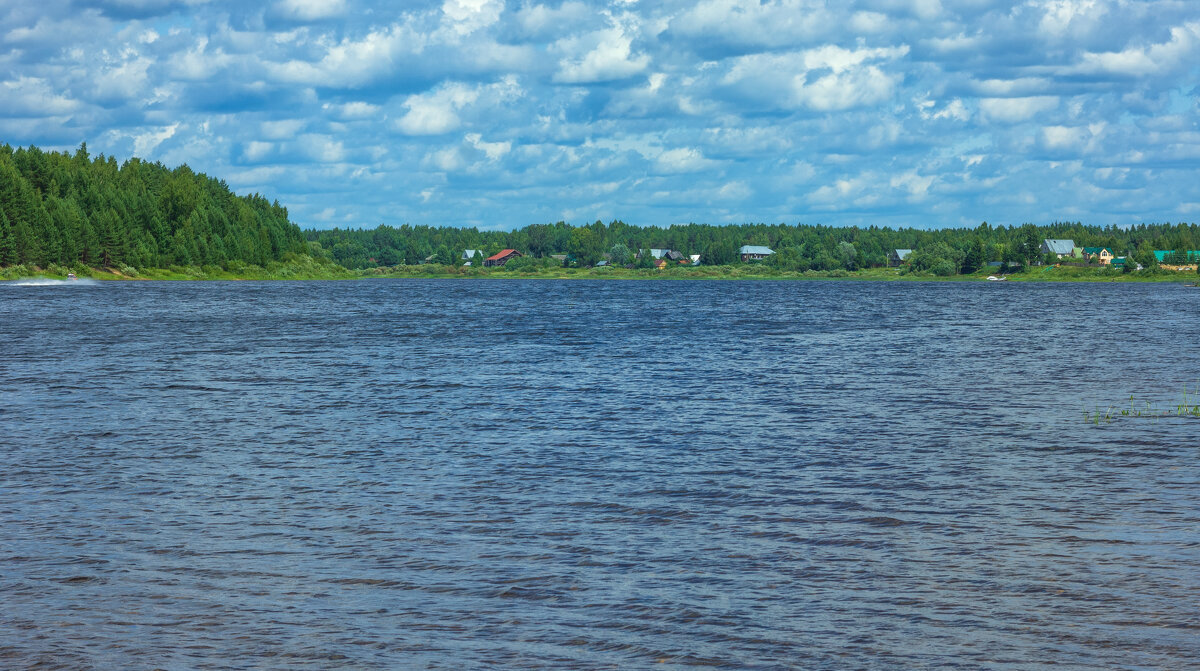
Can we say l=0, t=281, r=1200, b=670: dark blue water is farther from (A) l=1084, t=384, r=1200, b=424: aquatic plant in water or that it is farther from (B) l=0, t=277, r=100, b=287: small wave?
(B) l=0, t=277, r=100, b=287: small wave

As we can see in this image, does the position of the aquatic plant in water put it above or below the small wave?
below

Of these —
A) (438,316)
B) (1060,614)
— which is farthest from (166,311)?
(1060,614)

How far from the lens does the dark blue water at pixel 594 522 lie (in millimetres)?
14266

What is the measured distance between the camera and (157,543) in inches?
755

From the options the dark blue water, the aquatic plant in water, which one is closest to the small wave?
the dark blue water

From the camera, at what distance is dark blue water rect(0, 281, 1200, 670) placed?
14266mm

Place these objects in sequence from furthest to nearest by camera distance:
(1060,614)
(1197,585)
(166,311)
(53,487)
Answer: (166,311)
(53,487)
(1197,585)
(1060,614)

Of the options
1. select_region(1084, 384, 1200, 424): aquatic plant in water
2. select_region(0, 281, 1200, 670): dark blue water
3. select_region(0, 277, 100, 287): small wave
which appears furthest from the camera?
select_region(0, 277, 100, 287): small wave

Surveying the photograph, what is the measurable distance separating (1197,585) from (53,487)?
2407cm

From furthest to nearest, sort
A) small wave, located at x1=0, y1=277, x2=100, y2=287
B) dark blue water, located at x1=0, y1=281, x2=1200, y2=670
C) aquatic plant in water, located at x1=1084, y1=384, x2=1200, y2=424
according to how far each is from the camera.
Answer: small wave, located at x1=0, y1=277, x2=100, y2=287 → aquatic plant in water, located at x1=1084, y1=384, x2=1200, y2=424 → dark blue water, located at x1=0, y1=281, x2=1200, y2=670

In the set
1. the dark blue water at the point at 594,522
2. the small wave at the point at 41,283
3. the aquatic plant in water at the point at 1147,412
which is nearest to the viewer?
the dark blue water at the point at 594,522

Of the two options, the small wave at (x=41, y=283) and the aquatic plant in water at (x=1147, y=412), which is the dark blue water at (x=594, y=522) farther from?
the small wave at (x=41, y=283)

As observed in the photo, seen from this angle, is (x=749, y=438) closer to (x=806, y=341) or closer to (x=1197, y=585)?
(x=1197, y=585)

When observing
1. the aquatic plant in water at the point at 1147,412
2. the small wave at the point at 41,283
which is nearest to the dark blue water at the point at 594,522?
the aquatic plant in water at the point at 1147,412
